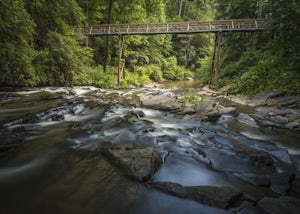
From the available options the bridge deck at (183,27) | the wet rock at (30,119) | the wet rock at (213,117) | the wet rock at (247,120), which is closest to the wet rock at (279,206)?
the wet rock at (213,117)

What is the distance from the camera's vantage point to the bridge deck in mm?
14680

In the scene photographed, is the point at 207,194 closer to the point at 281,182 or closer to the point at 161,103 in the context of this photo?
the point at 281,182

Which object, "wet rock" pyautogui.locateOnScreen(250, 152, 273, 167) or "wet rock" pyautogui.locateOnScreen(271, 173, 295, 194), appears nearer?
"wet rock" pyautogui.locateOnScreen(271, 173, 295, 194)

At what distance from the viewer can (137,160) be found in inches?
144

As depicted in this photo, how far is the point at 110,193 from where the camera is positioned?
2994mm

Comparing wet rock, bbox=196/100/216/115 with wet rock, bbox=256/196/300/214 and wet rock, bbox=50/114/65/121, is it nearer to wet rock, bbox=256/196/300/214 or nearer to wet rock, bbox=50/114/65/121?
wet rock, bbox=50/114/65/121

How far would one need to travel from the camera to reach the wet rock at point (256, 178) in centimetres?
333

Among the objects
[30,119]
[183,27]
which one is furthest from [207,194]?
[183,27]

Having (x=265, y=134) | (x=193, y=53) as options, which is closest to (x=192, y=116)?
(x=265, y=134)

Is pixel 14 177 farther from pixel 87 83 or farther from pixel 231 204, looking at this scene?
pixel 87 83

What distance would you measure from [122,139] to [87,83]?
11770 mm

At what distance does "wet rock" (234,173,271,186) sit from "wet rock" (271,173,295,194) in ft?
0.28

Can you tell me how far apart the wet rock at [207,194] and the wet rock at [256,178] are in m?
0.72

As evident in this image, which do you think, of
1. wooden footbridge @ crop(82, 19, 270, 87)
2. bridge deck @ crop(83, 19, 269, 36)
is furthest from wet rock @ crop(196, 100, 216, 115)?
bridge deck @ crop(83, 19, 269, 36)
